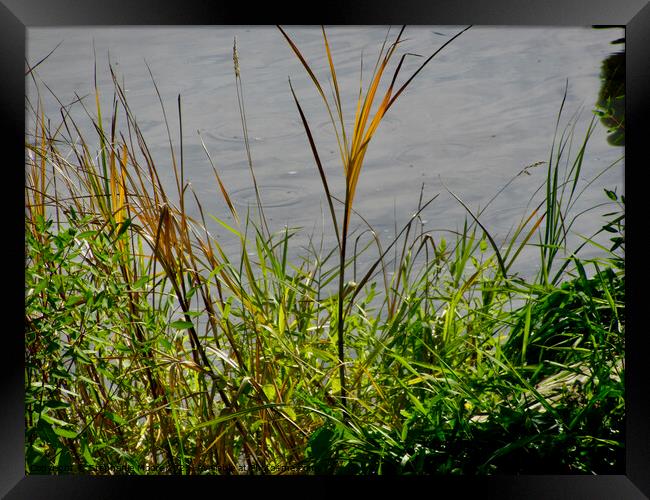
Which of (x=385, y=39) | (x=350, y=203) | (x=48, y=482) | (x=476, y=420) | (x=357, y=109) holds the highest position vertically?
(x=385, y=39)

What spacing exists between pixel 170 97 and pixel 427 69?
700 millimetres

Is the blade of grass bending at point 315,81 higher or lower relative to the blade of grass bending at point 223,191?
higher

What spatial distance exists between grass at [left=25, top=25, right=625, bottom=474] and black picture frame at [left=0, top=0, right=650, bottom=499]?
2.7 inches

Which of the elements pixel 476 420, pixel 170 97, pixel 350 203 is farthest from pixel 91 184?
pixel 476 420

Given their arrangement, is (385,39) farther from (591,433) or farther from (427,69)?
(591,433)

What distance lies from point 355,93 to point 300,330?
0.68 m

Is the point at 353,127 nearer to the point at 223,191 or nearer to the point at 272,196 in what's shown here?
the point at 272,196

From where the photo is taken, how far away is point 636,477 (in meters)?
1.93

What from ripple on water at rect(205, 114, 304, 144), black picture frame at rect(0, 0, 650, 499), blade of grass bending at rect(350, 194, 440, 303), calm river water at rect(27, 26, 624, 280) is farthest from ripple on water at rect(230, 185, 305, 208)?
black picture frame at rect(0, 0, 650, 499)
